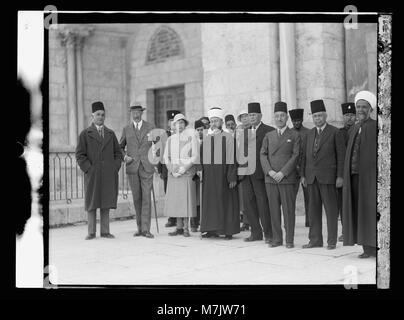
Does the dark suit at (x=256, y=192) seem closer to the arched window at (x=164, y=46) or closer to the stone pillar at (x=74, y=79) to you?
the arched window at (x=164, y=46)

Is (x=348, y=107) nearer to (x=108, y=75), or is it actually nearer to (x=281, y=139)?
(x=281, y=139)

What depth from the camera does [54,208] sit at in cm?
905

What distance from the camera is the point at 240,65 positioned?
10055 millimetres

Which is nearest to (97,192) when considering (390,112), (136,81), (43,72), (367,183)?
(43,72)

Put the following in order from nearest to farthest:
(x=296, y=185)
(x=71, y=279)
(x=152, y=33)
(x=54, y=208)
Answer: (x=71, y=279) < (x=296, y=185) < (x=54, y=208) < (x=152, y=33)

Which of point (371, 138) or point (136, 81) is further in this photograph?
point (136, 81)

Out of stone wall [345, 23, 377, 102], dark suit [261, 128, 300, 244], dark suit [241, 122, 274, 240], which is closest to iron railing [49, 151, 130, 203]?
dark suit [241, 122, 274, 240]

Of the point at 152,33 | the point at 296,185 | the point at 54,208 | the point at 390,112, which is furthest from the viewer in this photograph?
the point at 152,33

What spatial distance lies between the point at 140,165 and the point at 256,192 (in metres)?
1.73

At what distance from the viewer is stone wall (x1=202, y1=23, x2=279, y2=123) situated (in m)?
9.70

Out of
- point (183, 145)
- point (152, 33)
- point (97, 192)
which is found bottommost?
point (97, 192)

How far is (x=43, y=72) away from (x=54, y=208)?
428cm

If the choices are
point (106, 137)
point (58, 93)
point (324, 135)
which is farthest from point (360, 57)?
point (58, 93)

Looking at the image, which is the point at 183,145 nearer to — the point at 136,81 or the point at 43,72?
the point at 43,72
